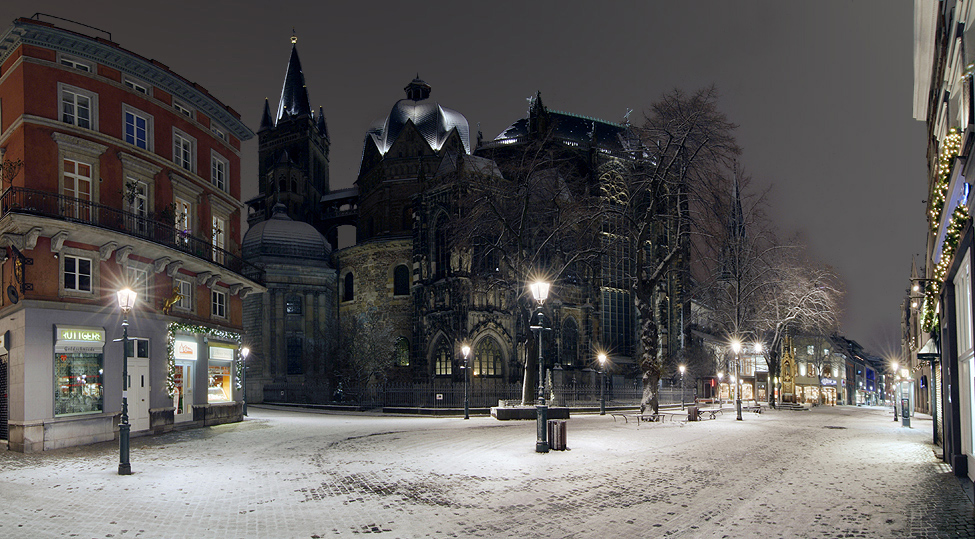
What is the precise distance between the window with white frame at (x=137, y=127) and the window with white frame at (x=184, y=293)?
4.65 m

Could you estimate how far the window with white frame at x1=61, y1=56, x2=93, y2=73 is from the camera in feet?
65.3

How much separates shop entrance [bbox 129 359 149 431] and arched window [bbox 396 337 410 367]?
3258cm

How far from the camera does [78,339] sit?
19.2 metres

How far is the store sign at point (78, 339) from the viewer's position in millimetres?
18719

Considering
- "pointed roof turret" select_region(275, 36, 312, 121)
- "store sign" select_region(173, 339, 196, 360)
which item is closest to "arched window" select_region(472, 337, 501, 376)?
"store sign" select_region(173, 339, 196, 360)

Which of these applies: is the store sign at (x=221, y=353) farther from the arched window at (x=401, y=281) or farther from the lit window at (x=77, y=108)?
the arched window at (x=401, y=281)

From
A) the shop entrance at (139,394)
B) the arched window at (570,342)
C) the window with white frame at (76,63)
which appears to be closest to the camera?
the window with white frame at (76,63)

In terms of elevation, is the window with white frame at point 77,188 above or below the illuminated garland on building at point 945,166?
above

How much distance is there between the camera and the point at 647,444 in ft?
58.8

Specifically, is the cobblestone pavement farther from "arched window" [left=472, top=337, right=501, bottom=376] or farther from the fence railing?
"arched window" [left=472, top=337, right=501, bottom=376]

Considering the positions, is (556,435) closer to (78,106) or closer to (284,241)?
(78,106)

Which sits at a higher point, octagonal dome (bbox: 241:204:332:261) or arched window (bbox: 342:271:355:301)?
octagonal dome (bbox: 241:204:332:261)

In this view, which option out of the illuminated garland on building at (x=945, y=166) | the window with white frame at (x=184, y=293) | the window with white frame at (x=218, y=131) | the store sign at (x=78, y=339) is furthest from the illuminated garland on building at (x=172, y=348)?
the illuminated garland on building at (x=945, y=166)

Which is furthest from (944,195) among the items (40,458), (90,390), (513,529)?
(90,390)
